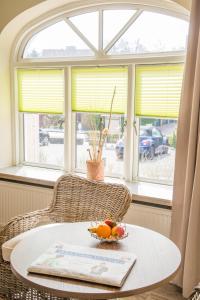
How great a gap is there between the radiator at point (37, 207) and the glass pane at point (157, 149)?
1.42 feet

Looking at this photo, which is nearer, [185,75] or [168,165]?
[185,75]

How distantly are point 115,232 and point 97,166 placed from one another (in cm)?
131

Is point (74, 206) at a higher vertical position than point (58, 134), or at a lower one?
lower

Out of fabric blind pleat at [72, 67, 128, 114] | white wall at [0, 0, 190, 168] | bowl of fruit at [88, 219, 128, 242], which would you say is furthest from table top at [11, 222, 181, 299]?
white wall at [0, 0, 190, 168]

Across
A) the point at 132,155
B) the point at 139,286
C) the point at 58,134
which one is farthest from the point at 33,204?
the point at 139,286

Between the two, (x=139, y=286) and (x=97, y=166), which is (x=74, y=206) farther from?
(x=139, y=286)

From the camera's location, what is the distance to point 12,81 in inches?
153

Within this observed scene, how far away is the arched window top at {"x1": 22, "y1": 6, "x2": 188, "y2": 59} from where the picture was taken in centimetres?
316

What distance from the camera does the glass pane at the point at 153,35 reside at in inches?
123

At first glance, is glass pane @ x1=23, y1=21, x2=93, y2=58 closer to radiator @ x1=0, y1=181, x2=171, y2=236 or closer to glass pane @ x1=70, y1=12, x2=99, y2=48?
glass pane @ x1=70, y1=12, x2=99, y2=48

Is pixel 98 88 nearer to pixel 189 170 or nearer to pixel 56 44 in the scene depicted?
pixel 56 44

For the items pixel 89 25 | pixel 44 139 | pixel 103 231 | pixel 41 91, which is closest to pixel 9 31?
pixel 41 91

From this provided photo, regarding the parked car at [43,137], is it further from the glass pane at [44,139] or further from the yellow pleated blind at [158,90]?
the yellow pleated blind at [158,90]

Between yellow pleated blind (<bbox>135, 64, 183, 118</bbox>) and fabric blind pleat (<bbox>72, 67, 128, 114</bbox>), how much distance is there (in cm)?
15
